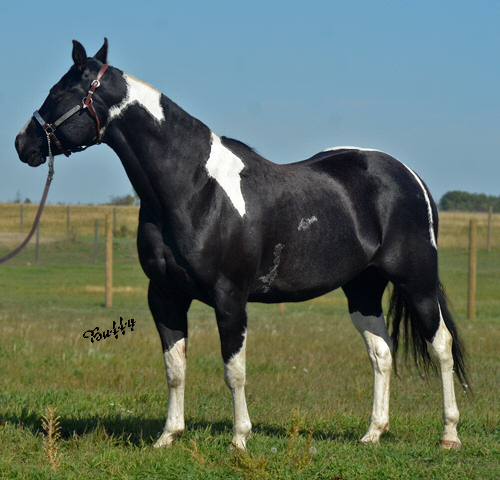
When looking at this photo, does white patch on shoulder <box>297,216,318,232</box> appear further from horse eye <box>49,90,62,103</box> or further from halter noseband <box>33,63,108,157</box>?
horse eye <box>49,90,62,103</box>

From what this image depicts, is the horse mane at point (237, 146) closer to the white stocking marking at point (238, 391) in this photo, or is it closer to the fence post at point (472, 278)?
the white stocking marking at point (238, 391)

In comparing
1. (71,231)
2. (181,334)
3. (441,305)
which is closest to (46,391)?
(181,334)

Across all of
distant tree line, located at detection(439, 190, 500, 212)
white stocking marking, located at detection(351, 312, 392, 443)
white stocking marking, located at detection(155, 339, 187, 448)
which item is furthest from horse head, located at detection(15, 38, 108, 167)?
distant tree line, located at detection(439, 190, 500, 212)

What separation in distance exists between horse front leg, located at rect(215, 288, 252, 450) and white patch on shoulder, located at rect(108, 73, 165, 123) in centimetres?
132

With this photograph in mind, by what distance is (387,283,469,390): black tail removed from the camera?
16.8 feet

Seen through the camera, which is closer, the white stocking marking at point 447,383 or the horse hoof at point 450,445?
the horse hoof at point 450,445

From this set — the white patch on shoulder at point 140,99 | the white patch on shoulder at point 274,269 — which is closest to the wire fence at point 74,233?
the white patch on shoulder at point 140,99

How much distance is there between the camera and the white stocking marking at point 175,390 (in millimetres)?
4457

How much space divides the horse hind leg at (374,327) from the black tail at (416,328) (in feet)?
0.62

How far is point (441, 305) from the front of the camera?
5.12 meters

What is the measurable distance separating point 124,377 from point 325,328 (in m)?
4.56

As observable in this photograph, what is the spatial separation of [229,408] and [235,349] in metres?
1.83

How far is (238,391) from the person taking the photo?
13.8 ft

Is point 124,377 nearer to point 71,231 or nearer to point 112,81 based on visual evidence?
point 112,81
